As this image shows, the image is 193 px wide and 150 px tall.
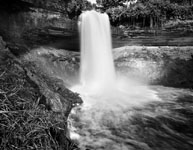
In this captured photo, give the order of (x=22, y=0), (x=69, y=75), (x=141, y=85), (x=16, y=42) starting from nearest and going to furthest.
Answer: (x=22, y=0) < (x=16, y=42) < (x=69, y=75) < (x=141, y=85)

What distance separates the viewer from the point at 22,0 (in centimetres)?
623

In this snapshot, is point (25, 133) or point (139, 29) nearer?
point (25, 133)

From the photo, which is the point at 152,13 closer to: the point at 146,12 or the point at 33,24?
the point at 146,12

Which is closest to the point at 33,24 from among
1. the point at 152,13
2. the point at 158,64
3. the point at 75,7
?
the point at 75,7

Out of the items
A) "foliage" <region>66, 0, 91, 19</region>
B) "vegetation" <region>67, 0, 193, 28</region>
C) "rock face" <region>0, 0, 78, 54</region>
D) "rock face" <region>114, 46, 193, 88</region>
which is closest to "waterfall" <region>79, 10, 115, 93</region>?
"foliage" <region>66, 0, 91, 19</region>

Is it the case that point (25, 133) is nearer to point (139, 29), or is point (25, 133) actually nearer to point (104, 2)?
point (139, 29)

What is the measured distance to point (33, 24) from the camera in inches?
299

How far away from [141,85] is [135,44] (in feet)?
→ 10.7

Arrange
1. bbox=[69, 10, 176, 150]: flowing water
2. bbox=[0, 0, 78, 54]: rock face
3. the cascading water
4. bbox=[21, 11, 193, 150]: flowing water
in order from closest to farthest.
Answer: bbox=[21, 11, 193, 150]: flowing water < bbox=[69, 10, 176, 150]: flowing water < bbox=[0, 0, 78, 54]: rock face < the cascading water

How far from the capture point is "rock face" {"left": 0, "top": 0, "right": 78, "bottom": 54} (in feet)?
22.4

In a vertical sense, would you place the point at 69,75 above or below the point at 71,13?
below

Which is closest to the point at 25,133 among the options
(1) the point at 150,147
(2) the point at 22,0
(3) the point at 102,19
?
(1) the point at 150,147

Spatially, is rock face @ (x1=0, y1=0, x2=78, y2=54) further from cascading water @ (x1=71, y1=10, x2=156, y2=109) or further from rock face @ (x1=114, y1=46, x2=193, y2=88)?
rock face @ (x1=114, y1=46, x2=193, y2=88)

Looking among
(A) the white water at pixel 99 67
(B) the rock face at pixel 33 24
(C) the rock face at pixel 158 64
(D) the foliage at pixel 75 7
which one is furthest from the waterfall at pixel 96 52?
(B) the rock face at pixel 33 24
